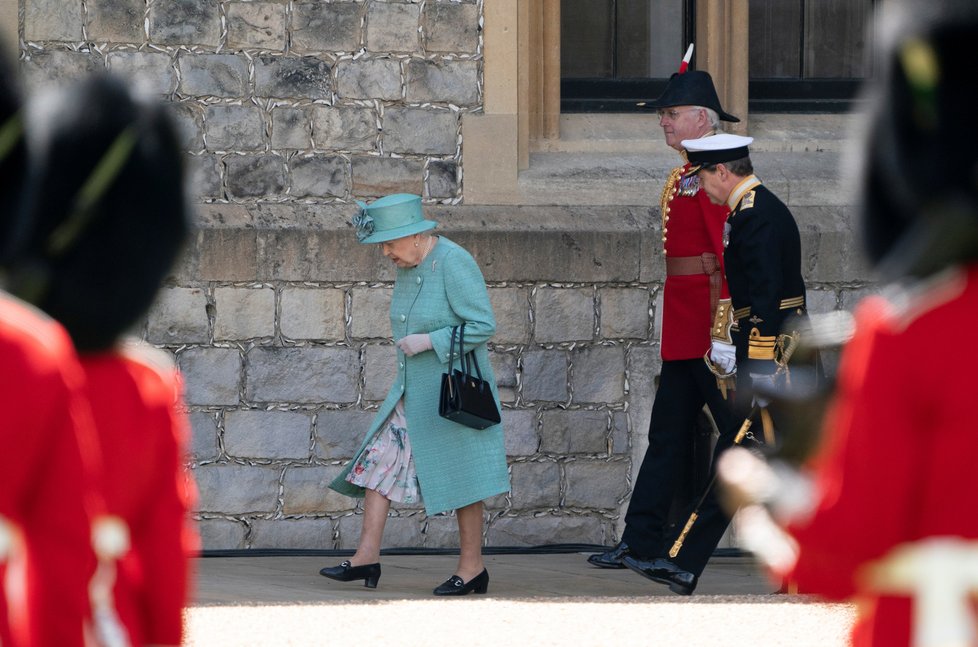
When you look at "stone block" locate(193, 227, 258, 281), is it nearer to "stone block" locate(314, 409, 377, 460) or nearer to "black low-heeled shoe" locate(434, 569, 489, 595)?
"stone block" locate(314, 409, 377, 460)

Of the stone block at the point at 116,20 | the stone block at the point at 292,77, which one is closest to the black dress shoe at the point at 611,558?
the stone block at the point at 292,77

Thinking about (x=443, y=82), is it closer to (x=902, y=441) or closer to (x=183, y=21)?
(x=183, y=21)

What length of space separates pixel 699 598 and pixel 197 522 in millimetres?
2517

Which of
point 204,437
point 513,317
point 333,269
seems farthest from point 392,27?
point 204,437

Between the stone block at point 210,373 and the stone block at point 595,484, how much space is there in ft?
4.80

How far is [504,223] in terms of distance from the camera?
7383 millimetres

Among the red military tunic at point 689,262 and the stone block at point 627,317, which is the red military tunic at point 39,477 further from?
the stone block at point 627,317

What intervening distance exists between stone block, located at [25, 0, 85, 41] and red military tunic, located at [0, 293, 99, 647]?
17.9ft

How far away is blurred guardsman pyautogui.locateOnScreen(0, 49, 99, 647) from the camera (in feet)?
5.96

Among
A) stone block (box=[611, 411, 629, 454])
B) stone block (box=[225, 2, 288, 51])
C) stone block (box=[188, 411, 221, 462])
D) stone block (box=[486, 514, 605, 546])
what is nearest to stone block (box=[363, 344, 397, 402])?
stone block (box=[188, 411, 221, 462])

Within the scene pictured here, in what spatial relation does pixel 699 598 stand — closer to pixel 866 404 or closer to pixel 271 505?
pixel 271 505

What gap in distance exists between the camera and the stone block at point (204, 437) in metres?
7.20

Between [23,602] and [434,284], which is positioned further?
[434,284]

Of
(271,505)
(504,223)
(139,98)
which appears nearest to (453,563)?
(271,505)
